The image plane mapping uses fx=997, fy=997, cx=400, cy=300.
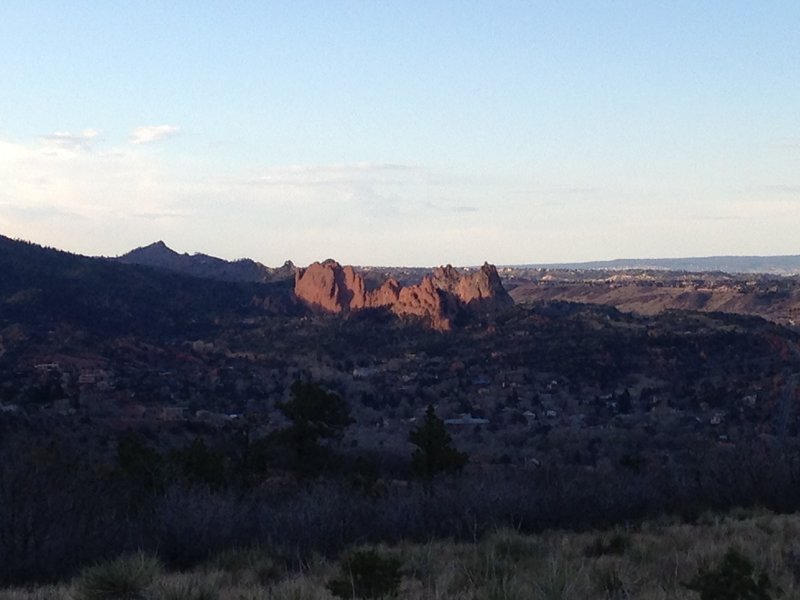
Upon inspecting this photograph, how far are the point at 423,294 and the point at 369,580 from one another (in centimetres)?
7412

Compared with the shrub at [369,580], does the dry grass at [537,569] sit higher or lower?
lower

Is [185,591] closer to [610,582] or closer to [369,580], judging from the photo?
[369,580]

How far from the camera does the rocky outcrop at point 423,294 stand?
3088 inches

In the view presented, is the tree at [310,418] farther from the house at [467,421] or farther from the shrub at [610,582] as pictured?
the house at [467,421]

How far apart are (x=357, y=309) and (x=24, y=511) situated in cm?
7678

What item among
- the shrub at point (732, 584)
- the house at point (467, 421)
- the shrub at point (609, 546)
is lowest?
the house at point (467, 421)

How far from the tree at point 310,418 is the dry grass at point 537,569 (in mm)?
13648

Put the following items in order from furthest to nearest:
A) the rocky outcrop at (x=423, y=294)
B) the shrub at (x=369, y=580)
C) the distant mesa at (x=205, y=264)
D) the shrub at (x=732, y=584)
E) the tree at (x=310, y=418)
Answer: the distant mesa at (x=205, y=264), the rocky outcrop at (x=423, y=294), the tree at (x=310, y=418), the shrub at (x=369, y=580), the shrub at (x=732, y=584)

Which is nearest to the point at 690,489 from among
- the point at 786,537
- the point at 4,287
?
the point at 786,537

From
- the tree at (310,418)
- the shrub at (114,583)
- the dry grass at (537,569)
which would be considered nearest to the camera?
the dry grass at (537,569)

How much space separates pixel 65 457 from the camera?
57.3 ft

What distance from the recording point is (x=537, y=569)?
28.8 feet

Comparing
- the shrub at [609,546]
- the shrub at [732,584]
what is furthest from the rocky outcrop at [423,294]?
the shrub at [732,584]

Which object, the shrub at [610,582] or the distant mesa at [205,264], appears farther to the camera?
the distant mesa at [205,264]
